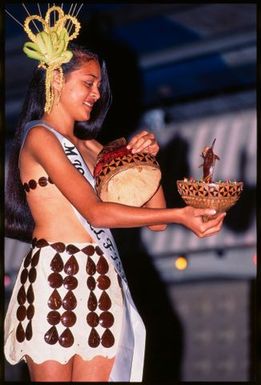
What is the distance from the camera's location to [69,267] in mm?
3504

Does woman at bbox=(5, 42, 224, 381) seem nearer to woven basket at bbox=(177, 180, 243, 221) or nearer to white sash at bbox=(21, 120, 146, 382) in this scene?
white sash at bbox=(21, 120, 146, 382)

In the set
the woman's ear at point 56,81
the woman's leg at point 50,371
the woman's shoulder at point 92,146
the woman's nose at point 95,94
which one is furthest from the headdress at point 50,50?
the woman's leg at point 50,371

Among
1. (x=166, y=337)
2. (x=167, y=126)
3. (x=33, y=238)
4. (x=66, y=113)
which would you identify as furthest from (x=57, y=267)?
(x=166, y=337)

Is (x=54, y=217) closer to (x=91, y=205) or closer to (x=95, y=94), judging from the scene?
(x=91, y=205)

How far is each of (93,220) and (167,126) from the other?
4.43 meters

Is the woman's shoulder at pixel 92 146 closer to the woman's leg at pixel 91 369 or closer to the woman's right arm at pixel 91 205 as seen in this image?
the woman's right arm at pixel 91 205

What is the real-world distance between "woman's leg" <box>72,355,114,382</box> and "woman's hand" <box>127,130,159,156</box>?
832mm

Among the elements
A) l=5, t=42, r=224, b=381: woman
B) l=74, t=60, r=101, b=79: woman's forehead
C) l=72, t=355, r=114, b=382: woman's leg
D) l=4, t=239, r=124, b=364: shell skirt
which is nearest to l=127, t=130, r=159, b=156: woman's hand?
l=5, t=42, r=224, b=381: woman

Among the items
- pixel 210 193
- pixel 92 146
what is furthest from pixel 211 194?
pixel 92 146

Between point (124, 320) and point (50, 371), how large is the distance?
Result: 363 millimetres

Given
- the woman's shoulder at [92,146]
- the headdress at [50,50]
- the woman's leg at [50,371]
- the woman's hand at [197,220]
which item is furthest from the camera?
the woman's shoulder at [92,146]

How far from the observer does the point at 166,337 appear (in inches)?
325

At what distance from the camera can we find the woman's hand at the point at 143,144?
3.59 metres

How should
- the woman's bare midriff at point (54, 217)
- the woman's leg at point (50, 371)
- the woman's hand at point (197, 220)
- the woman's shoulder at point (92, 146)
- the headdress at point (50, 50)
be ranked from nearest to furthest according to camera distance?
the woman's hand at point (197, 220) → the woman's leg at point (50, 371) → the woman's bare midriff at point (54, 217) → the headdress at point (50, 50) → the woman's shoulder at point (92, 146)
